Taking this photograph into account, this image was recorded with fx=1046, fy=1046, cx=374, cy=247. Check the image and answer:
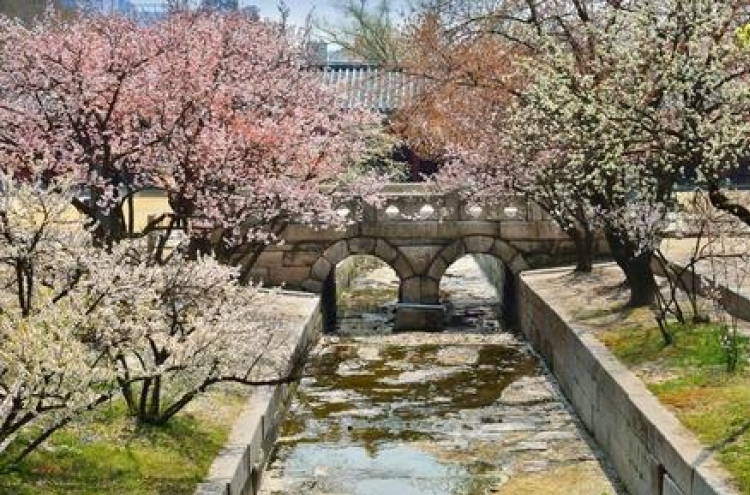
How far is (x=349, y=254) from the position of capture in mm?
27125

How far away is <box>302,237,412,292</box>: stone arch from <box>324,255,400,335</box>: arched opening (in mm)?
1205

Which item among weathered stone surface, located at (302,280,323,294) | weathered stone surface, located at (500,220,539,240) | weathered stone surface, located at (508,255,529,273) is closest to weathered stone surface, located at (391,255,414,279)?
weathered stone surface, located at (302,280,323,294)

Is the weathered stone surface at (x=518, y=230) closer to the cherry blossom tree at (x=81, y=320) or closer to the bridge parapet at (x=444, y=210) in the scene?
the bridge parapet at (x=444, y=210)

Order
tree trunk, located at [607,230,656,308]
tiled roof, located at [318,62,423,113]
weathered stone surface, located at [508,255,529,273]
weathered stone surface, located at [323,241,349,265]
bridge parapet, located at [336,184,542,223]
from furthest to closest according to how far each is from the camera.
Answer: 1. tiled roof, located at [318,62,423,113]
2. weathered stone surface, located at [508,255,529,273]
3. weathered stone surface, located at [323,241,349,265]
4. bridge parapet, located at [336,184,542,223]
5. tree trunk, located at [607,230,656,308]

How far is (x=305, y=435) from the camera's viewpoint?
16500mm

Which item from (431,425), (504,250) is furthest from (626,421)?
(504,250)

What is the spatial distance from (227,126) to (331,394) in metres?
5.30

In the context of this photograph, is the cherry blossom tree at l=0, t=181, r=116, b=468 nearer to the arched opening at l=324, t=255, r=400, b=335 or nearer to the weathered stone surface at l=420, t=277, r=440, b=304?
the arched opening at l=324, t=255, r=400, b=335

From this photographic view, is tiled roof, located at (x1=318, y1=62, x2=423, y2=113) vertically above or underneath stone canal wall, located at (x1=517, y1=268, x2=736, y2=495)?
above

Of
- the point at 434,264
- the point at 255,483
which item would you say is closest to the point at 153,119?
the point at 255,483

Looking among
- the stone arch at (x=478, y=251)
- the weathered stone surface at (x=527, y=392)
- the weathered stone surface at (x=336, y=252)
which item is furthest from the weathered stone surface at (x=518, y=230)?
the weathered stone surface at (x=527, y=392)

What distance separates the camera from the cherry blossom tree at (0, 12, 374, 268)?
51.6 ft

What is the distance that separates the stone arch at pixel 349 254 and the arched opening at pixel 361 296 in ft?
3.95

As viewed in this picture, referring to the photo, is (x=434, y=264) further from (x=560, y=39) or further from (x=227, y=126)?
(x=227, y=126)
